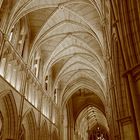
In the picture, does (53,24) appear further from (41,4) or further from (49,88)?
(49,88)

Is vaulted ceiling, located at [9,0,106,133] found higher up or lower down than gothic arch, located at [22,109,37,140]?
higher up

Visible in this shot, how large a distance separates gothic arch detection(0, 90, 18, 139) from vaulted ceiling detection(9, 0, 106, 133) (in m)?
5.27

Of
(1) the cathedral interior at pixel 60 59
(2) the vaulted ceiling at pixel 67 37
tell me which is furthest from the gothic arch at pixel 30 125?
(2) the vaulted ceiling at pixel 67 37

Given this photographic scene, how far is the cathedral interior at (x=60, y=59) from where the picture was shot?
23.9ft

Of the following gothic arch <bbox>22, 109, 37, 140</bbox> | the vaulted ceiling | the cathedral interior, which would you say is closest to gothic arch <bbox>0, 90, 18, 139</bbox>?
the cathedral interior

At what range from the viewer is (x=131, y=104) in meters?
6.38

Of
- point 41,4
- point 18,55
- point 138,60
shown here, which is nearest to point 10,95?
point 18,55

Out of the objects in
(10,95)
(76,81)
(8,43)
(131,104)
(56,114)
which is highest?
(76,81)

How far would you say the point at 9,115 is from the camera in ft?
49.2

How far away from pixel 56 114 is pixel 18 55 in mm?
12619

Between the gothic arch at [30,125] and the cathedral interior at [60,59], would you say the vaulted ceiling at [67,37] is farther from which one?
the gothic arch at [30,125]

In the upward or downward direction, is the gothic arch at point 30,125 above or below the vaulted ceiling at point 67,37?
below

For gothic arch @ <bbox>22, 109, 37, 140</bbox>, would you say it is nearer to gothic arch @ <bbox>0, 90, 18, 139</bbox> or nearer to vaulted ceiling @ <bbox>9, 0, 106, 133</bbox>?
gothic arch @ <bbox>0, 90, 18, 139</bbox>

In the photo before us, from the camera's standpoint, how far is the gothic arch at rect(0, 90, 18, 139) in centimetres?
1455
